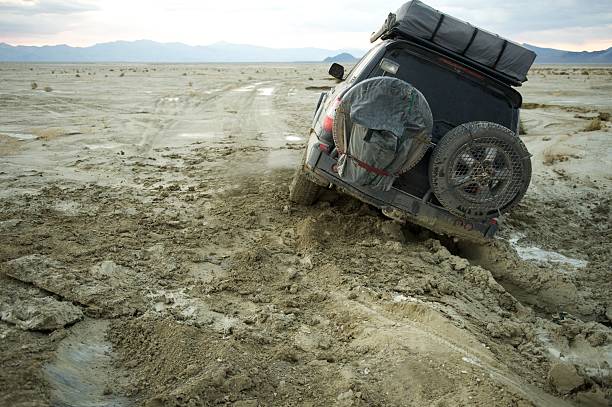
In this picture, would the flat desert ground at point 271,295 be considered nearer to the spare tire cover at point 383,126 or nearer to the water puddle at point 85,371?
the water puddle at point 85,371

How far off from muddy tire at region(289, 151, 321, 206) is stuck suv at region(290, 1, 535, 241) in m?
0.58

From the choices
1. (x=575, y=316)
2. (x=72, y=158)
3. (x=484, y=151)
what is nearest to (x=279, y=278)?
(x=484, y=151)

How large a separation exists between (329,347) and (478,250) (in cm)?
252

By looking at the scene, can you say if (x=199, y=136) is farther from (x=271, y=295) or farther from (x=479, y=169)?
(x=479, y=169)

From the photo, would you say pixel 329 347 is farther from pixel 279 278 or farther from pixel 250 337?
pixel 279 278

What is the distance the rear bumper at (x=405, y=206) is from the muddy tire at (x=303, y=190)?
2.86ft

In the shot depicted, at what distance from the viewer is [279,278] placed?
403 cm

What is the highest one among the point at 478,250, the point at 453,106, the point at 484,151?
the point at 453,106

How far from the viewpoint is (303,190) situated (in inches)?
208

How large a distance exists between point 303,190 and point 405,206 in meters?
1.44

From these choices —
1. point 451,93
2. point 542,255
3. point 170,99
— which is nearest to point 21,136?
point 170,99

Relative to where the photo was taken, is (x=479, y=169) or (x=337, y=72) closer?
(x=479, y=169)

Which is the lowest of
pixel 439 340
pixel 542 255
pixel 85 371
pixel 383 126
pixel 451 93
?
pixel 542 255

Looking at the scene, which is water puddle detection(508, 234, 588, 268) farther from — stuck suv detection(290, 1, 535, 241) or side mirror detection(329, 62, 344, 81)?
side mirror detection(329, 62, 344, 81)
